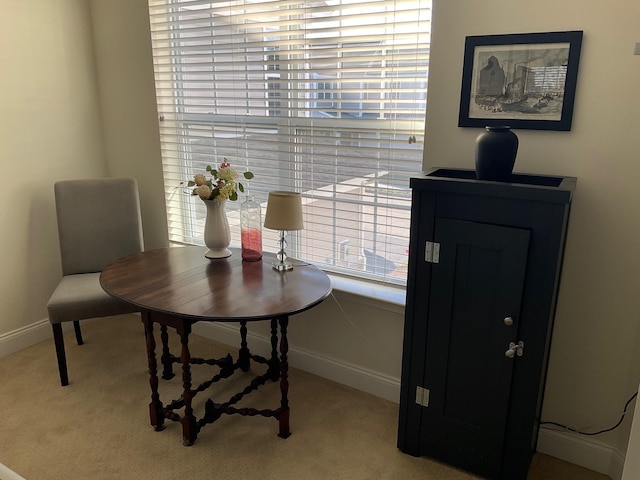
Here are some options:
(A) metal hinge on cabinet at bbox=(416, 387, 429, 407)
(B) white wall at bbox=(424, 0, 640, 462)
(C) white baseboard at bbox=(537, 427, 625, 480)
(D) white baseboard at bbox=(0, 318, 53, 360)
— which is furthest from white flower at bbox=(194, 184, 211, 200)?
(C) white baseboard at bbox=(537, 427, 625, 480)

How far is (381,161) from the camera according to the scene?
2.44 meters

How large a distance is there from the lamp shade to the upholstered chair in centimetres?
109

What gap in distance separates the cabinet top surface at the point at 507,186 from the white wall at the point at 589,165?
0.07 metres

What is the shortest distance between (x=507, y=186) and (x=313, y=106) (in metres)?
1.23

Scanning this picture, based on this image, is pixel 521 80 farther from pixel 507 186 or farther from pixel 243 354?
pixel 243 354

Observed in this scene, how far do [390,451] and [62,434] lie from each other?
1515 mm

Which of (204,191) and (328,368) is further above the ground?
(204,191)

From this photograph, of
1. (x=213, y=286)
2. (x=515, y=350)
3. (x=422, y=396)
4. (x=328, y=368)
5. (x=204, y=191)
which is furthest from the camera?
(x=328, y=368)

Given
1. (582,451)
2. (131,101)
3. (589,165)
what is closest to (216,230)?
(131,101)

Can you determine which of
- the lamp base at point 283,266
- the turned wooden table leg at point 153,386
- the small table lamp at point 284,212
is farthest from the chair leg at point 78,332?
the small table lamp at point 284,212

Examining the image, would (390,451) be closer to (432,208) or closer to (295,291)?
(295,291)

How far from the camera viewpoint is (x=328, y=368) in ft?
9.00

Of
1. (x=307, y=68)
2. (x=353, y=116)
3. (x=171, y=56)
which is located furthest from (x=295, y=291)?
(x=171, y=56)

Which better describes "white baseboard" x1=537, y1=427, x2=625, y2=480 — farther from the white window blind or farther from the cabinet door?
the white window blind
